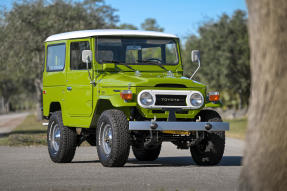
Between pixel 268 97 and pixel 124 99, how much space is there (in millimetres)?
5197

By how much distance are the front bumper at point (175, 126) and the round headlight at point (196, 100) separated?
0.50 meters

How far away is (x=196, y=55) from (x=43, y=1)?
28.1 meters

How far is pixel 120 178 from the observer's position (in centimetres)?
1021

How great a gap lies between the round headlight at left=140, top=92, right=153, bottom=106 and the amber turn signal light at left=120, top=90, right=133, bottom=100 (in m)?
0.26

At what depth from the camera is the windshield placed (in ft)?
43.4

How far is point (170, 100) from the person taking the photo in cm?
1219

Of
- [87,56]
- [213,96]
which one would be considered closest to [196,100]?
[213,96]

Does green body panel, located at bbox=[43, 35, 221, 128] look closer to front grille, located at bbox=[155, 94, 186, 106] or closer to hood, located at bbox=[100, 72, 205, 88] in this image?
hood, located at bbox=[100, 72, 205, 88]

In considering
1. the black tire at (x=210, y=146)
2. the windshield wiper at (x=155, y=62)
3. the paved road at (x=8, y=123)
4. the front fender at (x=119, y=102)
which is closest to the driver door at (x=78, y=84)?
the front fender at (x=119, y=102)

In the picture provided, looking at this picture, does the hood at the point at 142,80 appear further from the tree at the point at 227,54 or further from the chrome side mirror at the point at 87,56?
the tree at the point at 227,54

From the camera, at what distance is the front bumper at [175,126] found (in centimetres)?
1137

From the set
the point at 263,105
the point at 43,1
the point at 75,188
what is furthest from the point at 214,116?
the point at 43,1

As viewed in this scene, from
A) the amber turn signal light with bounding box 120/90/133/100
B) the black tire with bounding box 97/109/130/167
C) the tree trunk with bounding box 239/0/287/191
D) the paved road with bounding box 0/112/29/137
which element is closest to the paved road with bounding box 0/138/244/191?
the black tire with bounding box 97/109/130/167

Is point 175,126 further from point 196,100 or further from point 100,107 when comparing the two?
point 100,107
